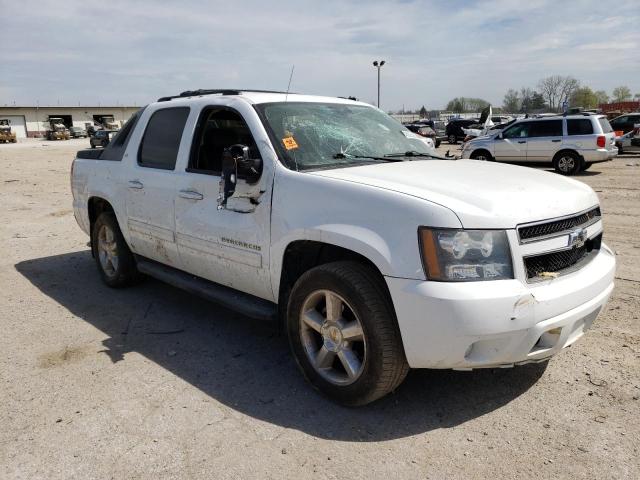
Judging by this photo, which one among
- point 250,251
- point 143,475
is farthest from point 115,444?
point 250,251

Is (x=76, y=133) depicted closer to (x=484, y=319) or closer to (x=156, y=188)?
(x=156, y=188)

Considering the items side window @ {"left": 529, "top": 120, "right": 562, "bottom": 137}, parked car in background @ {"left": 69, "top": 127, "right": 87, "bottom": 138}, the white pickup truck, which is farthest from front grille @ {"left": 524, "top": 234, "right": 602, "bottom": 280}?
parked car in background @ {"left": 69, "top": 127, "right": 87, "bottom": 138}

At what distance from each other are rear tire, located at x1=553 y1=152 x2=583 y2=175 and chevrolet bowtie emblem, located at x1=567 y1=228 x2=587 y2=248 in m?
14.1

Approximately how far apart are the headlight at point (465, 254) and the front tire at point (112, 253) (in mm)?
3620

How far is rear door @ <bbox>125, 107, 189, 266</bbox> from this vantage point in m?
4.53

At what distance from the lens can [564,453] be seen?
2793 millimetres

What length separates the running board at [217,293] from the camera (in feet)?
12.4

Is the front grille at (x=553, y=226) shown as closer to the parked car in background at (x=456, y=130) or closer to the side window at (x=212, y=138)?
the side window at (x=212, y=138)

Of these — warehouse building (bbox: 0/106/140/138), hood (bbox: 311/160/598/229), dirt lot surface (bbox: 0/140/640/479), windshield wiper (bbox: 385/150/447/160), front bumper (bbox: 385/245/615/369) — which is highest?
warehouse building (bbox: 0/106/140/138)

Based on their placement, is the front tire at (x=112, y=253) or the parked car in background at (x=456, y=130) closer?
the front tire at (x=112, y=253)

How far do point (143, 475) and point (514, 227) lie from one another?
2253 mm

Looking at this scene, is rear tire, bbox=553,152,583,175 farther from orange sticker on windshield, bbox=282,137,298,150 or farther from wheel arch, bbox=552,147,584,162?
orange sticker on windshield, bbox=282,137,298,150

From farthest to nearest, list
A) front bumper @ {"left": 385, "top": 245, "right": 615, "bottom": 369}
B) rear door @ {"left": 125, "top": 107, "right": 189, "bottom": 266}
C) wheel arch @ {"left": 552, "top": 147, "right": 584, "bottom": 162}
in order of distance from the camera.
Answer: wheel arch @ {"left": 552, "top": 147, "right": 584, "bottom": 162} → rear door @ {"left": 125, "top": 107, "right": 189, "bottom": 266} → front bumper @ {"left": 385, "top": 245, "right": 615, "bottom": 369}

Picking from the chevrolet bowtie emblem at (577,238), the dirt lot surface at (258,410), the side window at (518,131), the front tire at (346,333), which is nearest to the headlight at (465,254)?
the front tire at (346,333)
